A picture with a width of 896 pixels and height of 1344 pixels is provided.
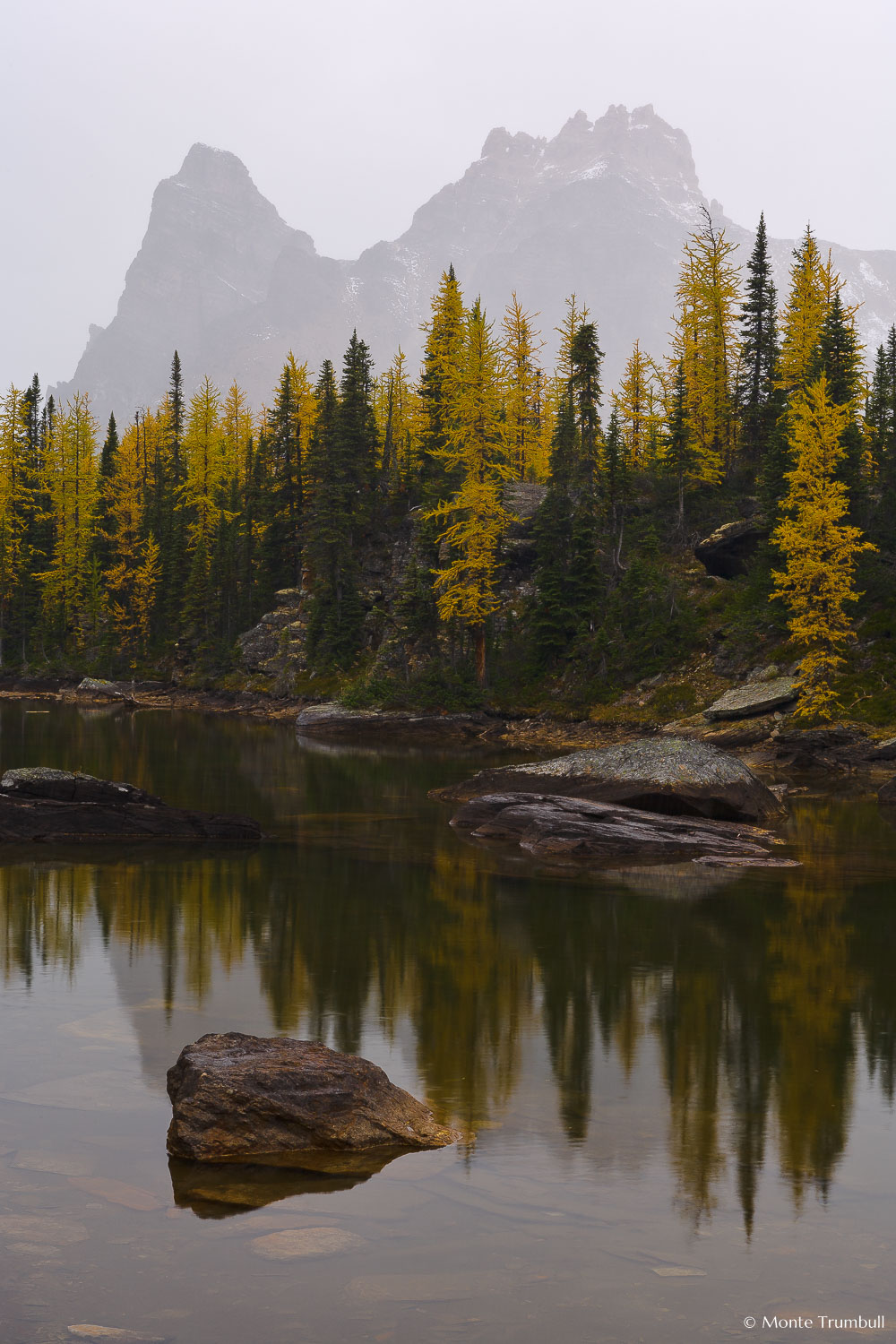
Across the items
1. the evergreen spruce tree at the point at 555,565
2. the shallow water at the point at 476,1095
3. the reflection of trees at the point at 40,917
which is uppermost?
the evergreen spruce tree at the point at 555,565

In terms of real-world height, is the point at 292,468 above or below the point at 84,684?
above

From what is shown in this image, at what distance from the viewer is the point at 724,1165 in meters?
7.50

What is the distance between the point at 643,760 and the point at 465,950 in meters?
10.3

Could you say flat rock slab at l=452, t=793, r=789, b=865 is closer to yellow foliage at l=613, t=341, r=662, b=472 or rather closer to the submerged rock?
the submerged rock

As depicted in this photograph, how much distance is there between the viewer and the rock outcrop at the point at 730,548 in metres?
49.5

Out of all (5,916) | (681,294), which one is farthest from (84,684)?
(5,916)

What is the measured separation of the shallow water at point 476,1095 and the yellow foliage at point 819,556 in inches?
803

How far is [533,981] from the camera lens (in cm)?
1206

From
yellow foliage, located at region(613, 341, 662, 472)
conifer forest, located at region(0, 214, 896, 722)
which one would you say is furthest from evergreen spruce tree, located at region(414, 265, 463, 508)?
yellow foliage, located at region(613, 341, 662, 472)

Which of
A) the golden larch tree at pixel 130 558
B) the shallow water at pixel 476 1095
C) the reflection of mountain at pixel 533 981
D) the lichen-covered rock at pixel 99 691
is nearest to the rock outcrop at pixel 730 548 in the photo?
the reflection of mountain at pixel 533 981

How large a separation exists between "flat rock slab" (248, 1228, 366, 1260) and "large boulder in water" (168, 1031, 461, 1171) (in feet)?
2.96

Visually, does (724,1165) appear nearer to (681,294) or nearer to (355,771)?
(355,771)

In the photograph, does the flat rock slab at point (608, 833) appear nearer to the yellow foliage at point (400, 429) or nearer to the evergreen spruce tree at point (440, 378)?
the evergreen spruce tree at point (440, 378)

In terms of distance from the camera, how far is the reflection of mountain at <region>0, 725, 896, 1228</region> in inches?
331
